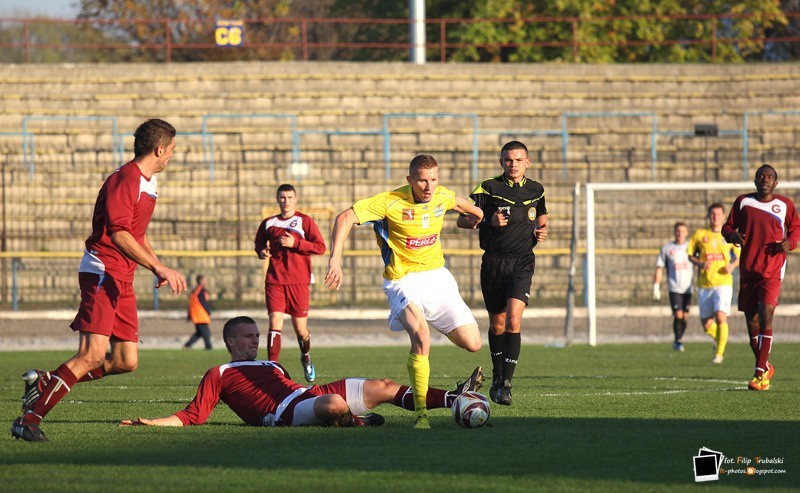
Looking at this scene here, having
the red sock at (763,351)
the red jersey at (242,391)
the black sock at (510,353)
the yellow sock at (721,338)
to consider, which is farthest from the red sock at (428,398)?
the yellow sock at (721,338)

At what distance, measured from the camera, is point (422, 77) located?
34031 mm

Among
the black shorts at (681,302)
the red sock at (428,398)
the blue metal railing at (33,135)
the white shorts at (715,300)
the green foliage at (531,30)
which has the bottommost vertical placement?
the black shorts at (681,302)

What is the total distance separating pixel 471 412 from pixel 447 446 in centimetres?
86

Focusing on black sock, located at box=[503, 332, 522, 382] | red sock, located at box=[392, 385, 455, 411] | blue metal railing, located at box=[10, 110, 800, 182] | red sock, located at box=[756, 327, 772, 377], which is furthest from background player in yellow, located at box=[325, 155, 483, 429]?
blue metal railing, located at box=[10, 110, 800, 182]

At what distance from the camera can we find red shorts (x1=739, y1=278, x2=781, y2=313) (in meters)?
12.1

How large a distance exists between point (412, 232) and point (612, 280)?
16.2 metres

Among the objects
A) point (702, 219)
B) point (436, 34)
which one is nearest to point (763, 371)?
point (702, 219)

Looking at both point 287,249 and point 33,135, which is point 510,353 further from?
point 33,135

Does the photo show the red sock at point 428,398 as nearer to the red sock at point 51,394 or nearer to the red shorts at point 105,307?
the red shorts at point 105,307

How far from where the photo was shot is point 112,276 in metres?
8.09

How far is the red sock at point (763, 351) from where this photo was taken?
11828 mm

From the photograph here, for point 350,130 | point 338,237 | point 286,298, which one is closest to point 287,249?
point 286,298

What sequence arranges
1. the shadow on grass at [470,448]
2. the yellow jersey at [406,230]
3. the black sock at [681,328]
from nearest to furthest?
1. the shadow on grass at [470,448]
2. the yellow jersey at [406,230]
3. the black sock at [681,328]

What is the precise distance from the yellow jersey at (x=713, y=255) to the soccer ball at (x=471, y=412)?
10.2 metres
